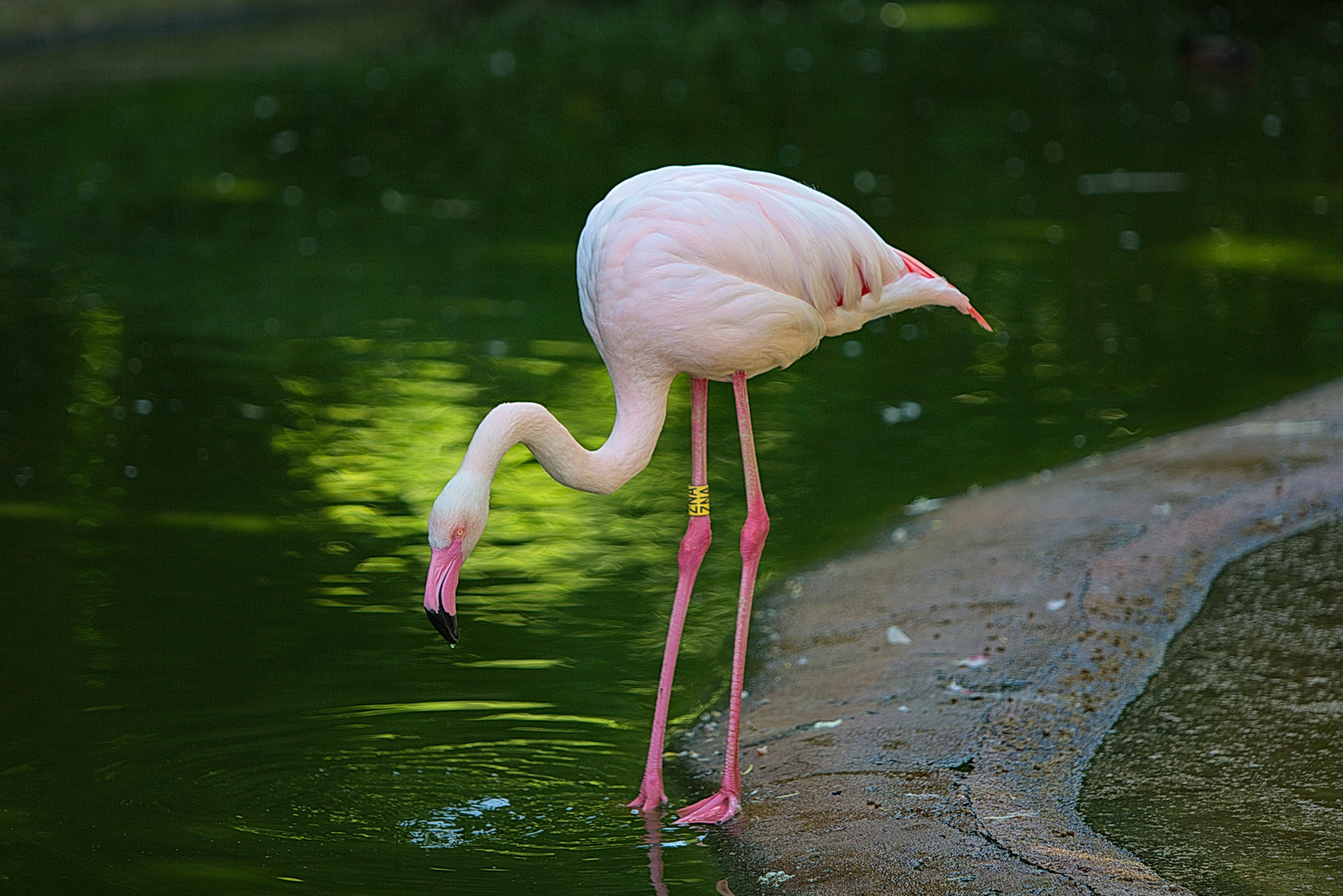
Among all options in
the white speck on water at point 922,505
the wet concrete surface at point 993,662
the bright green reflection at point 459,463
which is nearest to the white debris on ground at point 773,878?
the wet concrete surface at point 993,662

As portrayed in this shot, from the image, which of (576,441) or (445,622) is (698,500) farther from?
(445,622)

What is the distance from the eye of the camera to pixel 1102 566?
567cm

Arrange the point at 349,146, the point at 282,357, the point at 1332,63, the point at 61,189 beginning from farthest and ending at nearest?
the point at 1332,63 < the point at 349,146 < the point at 61,189 < the point at 282,357

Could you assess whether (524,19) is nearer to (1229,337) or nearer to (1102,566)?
(1229,337)

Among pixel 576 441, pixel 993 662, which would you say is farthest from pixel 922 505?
pixel 576 441

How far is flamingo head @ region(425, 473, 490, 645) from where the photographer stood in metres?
3.94

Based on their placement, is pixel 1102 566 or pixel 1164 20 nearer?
pixel 1102 566

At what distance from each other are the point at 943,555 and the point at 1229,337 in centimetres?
366

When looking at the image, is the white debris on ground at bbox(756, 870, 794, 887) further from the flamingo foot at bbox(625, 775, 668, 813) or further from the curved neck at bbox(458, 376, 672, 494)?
the curved neck at bbox(458, 376, 672, 494)

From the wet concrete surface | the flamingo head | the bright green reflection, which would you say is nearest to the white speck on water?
the wet concrete surface

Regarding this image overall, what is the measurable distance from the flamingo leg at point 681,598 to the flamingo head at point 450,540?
0.73 metres

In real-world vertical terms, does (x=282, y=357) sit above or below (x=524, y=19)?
below

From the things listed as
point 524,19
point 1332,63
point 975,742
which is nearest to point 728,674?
point 975,742

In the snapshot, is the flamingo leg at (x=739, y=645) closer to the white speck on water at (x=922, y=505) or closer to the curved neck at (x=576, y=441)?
the curved neck at (x=576, y=441)
